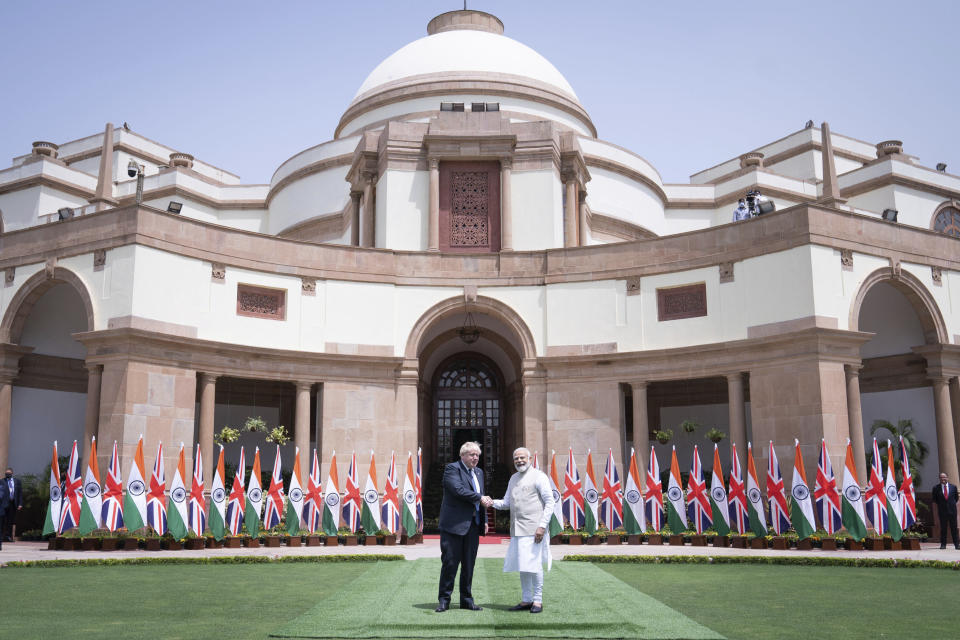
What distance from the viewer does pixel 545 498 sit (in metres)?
10.4

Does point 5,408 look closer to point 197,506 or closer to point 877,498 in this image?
point 197,506

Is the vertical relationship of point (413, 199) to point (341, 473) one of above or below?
above

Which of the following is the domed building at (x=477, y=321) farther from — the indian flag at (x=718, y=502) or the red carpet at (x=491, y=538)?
the indian flag at (x=718, y=502)

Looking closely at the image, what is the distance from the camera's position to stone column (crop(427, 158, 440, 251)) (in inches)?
1253

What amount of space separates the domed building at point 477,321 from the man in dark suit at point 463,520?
1564 centimetres

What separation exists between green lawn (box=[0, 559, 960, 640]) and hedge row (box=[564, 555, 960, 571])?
662 millimetres

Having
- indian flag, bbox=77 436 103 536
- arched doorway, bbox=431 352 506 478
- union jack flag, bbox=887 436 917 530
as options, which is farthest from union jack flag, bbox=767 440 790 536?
indian flag, bbox=77 436 103 536

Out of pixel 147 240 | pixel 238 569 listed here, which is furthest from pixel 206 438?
pixel 238 569

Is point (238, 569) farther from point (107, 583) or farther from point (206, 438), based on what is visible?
point (206, 438)

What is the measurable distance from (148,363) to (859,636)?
20.4 m

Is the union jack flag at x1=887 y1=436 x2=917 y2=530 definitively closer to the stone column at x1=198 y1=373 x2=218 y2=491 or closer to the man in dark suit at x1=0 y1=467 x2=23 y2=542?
the stone column at x1=198 y1=373 x2=218 y2=491

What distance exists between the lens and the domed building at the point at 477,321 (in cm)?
2467

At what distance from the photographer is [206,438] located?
25250 mm

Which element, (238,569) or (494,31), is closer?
(238,569)
